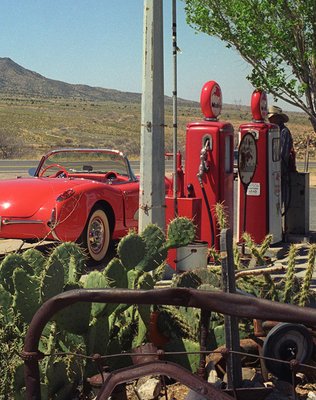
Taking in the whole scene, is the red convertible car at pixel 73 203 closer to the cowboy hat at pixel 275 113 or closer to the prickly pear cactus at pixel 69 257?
the cowboy hat at pixel 275 113

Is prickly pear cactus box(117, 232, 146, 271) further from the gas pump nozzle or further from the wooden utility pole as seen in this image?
the gas pump nozzle

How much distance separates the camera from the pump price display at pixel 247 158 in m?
9.70

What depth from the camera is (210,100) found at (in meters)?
→ 9.30

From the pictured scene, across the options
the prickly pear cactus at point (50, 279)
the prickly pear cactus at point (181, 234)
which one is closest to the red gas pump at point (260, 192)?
the prickly pear cactus at point (181, 234)

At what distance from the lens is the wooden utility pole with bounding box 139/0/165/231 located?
7.05 meters

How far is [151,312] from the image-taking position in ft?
13.7

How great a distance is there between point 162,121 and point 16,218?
248 centimetres

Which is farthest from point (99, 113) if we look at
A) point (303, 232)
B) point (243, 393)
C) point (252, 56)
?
point (243, 393)

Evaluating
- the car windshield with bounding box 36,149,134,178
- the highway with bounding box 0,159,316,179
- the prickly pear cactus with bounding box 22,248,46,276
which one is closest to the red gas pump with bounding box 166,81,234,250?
the car windshield with bounding box 36,149,134,178

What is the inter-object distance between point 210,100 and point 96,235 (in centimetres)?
224

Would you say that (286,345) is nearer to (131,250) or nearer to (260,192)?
(131,250)

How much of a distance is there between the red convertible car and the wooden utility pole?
1.14m

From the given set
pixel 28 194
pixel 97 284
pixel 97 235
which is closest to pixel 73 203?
pixel 28 194

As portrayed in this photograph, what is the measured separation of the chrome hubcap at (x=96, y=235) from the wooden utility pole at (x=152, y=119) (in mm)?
2047
